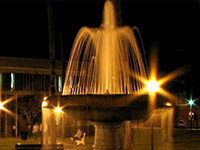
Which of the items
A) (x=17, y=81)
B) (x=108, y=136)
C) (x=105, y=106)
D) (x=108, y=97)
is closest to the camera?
(x=108, y=97)

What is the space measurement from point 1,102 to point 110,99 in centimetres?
3647

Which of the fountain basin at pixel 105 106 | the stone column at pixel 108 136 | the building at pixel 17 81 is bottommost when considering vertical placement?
the stone column at pixel 108 136

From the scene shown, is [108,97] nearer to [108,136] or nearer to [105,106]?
[105,106]

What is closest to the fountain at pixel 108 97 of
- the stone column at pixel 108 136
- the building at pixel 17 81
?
the stone column at pixel 108 136

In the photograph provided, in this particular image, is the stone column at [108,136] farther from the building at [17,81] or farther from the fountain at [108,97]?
the building at [17,81]

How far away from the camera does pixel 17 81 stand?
5131cm

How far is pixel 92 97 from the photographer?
1394cm

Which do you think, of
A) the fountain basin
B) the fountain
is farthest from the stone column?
the fountain basin

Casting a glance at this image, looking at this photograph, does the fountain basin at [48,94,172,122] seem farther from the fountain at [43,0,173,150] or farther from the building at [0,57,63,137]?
the building at [0,57,63,137]

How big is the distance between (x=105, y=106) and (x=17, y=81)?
38353mm

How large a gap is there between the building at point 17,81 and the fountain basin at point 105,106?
1391 inches

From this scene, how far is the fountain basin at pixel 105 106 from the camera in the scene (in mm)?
13938

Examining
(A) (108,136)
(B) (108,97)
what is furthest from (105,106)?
(A) (108,136)

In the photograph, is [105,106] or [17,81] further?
[17,81]
